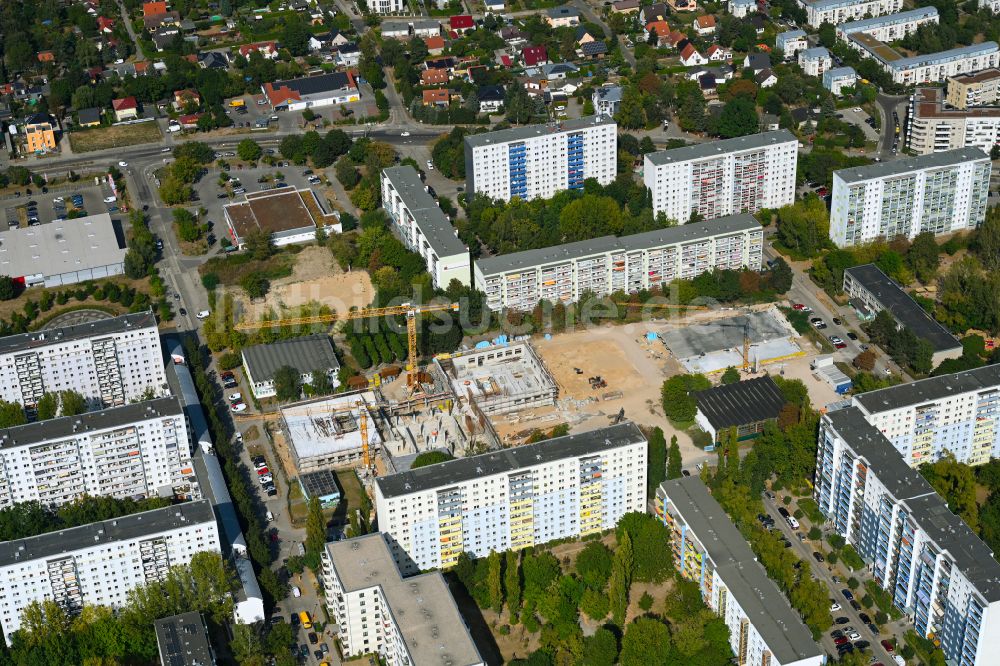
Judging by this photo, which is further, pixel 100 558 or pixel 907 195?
pixel 907 195

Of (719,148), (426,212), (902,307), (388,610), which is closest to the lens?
(388,610)

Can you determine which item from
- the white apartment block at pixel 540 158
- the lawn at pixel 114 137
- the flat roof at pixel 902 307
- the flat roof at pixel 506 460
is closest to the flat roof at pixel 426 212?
the white apartment block at pixel 540 158

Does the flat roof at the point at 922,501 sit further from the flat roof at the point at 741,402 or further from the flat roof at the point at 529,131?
the flat roof at the point at 529,131

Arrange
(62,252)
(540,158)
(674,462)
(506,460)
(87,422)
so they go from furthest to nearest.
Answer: (540,158) → (62,252) → (674,462) → (87,422) → (506,460)

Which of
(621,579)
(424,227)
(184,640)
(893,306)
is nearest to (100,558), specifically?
(184,640)

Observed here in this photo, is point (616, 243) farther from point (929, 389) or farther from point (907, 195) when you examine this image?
point (929, 389)

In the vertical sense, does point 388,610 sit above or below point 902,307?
above

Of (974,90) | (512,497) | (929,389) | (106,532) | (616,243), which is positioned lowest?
(512,497)
